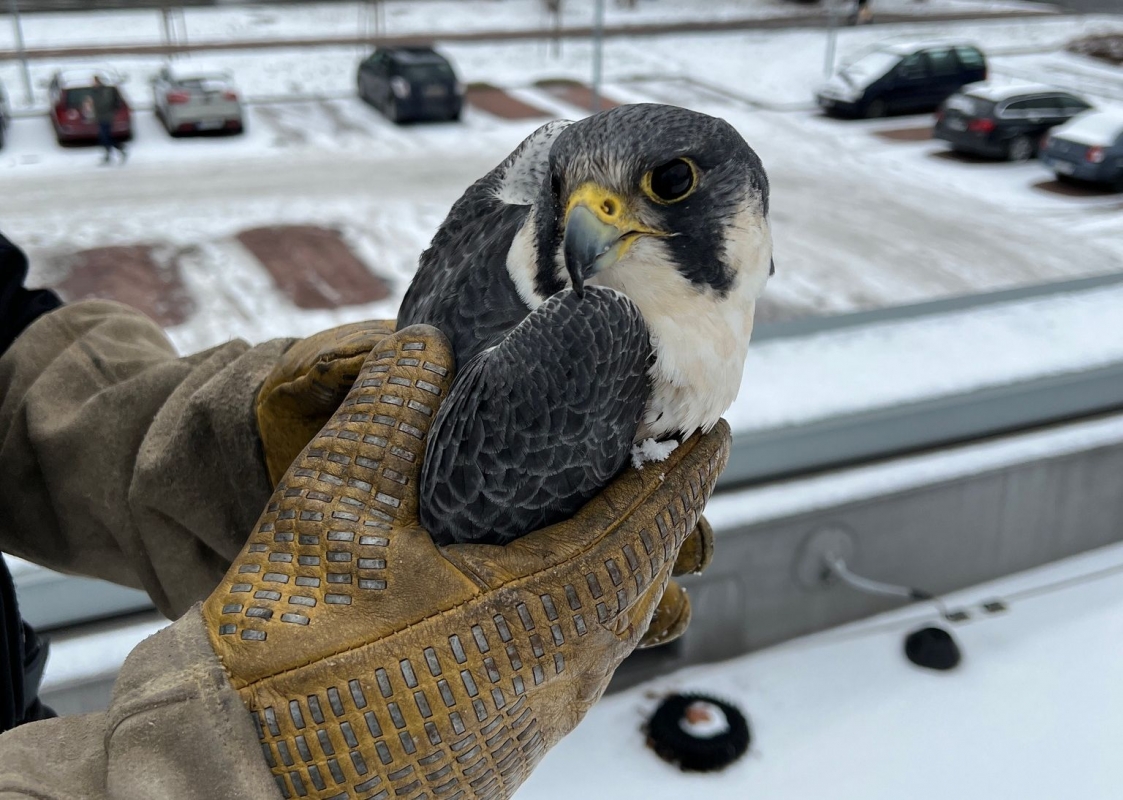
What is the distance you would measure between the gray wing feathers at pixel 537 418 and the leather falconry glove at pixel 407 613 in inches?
2.3

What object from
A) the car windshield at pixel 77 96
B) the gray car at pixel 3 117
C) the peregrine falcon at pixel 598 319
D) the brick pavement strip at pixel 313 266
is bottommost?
the brick pavement strip at pixel 313 266

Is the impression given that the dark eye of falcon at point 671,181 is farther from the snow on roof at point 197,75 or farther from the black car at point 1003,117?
the black car at point 1003,117

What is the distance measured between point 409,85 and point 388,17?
694mm

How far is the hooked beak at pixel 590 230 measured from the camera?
3.92 feet

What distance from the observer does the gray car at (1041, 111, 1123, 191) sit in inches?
215

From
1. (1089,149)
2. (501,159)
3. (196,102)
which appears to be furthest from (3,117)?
(1089,149)

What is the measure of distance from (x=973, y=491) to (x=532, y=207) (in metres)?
2.64

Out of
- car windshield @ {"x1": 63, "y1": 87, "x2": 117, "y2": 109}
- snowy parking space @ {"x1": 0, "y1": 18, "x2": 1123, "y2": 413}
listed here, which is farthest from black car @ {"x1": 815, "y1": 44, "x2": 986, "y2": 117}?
car windshield @ {"x1": 63, "y1": 87, "x2": 117, "y2": 109}

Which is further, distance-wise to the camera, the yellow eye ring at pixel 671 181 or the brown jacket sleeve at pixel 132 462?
the brown jacket sleeve at pixel 132 462

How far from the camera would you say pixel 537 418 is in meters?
1.23

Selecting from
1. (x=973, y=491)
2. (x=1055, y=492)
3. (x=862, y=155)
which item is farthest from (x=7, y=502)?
(x=862, y=155)

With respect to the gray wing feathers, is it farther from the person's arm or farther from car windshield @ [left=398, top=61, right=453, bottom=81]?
car windshield @ [left=398, top=61, right=453, bottom=81]

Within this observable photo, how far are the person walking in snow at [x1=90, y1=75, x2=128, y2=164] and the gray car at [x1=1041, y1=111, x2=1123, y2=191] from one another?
531 centimetres

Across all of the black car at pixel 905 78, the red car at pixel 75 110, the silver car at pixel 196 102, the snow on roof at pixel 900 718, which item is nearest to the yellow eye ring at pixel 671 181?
the snow on roof at pixel 900 718
